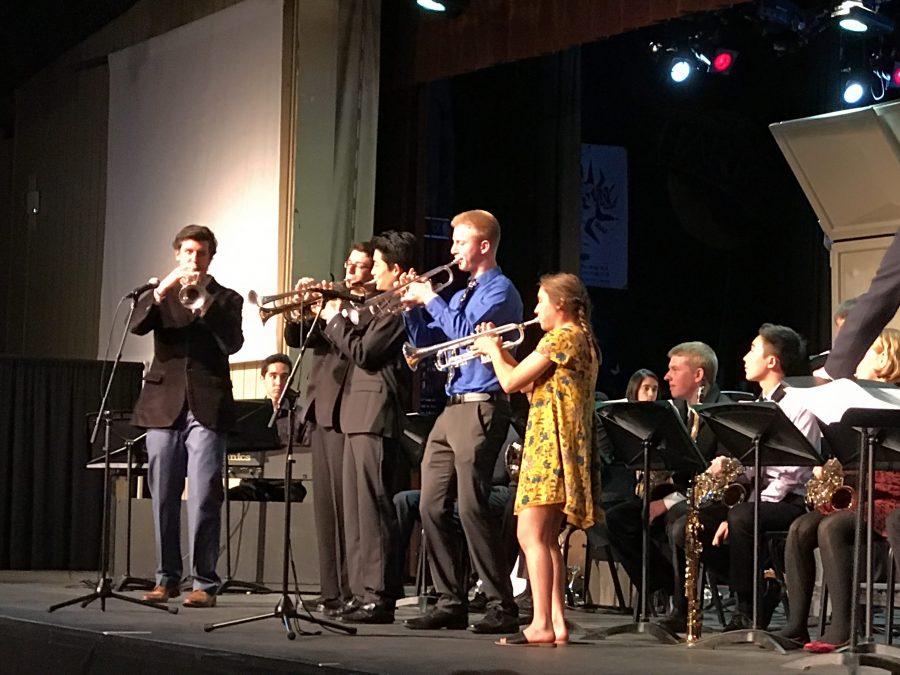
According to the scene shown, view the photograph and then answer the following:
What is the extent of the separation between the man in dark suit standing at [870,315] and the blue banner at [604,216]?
8387 mm

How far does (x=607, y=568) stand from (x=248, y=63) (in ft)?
15.1

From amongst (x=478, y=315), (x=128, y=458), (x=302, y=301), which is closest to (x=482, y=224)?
(x=478, y=315)

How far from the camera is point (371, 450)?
562 cm

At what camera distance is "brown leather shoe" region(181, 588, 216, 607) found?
6.00 m

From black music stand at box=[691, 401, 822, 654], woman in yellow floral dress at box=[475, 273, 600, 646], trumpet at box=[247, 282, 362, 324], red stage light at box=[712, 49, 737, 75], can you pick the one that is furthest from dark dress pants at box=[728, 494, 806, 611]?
red stage light at box=[712, 49, 737, 75]

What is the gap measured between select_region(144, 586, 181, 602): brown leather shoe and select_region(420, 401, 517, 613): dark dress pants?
1343mm

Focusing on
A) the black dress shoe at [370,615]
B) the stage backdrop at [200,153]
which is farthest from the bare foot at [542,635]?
the stage backdrop at [200,153]

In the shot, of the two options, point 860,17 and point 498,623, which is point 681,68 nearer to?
point 860,17

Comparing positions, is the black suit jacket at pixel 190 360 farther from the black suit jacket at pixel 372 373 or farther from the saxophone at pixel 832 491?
the saxophone at pixel 832 491

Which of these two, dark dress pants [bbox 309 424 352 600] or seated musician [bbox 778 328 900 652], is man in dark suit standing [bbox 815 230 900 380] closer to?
seated musician [bbox 778 328 900 652]

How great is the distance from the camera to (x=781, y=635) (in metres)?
5.08

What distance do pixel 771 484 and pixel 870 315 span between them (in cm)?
238

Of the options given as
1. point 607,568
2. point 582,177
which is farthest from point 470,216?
point 582,177

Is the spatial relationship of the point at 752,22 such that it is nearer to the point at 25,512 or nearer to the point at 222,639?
the point at 25,512
